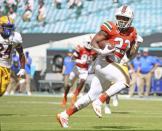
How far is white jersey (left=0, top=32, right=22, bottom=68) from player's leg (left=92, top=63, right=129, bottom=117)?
6.86 feet

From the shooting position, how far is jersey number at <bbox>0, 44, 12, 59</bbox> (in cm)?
1056

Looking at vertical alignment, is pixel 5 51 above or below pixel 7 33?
below

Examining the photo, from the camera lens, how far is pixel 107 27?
9.12 metres

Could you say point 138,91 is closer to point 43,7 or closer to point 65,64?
point 65,64

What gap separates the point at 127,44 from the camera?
30.5 ft

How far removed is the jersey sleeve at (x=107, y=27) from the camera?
358 inches

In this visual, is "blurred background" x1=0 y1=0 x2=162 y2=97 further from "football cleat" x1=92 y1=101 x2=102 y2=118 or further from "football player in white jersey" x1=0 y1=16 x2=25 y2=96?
"football cleat" x1=92 y1=101 x2=102 y2=118

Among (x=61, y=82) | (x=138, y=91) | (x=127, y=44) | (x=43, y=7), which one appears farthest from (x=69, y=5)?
(x=127, y=44)

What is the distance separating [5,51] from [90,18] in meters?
18.8

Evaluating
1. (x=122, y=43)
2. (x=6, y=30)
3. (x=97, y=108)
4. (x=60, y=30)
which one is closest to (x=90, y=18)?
(x=60, y=30)

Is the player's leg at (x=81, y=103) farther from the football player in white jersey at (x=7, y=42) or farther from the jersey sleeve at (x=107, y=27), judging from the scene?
the football player in white jersey at (x=7, y=42)

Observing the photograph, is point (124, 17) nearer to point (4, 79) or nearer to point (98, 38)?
point (98, 38)

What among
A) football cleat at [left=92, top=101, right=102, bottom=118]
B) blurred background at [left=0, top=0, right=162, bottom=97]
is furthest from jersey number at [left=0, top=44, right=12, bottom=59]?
blurred background at [left=0, top=0, right=162, bottom=97]

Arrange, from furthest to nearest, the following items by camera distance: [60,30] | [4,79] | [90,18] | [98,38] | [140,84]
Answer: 1. [90,18]
2. [60,30]
3. [140,84]
4. [4,79]
5. [98,38]
